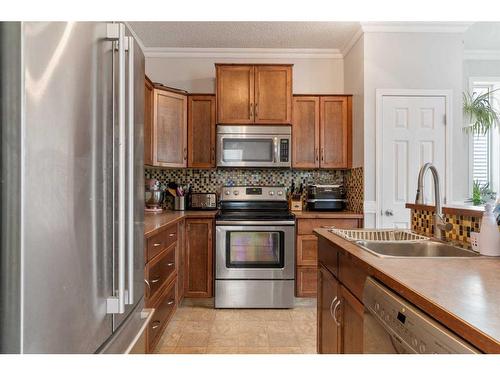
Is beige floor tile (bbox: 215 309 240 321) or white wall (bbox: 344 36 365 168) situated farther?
white wall (bbox: 344 36 365 168)

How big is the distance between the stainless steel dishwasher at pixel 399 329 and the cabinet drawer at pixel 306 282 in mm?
2116

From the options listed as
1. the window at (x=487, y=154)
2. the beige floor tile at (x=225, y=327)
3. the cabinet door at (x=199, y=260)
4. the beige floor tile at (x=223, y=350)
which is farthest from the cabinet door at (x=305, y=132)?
the window at (x=487, y=154)

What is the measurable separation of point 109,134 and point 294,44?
3.30m

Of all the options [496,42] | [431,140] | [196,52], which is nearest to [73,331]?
[431,140]

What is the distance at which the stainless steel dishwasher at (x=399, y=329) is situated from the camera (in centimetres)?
77

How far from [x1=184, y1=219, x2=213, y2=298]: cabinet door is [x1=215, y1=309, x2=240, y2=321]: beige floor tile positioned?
20 centimetres

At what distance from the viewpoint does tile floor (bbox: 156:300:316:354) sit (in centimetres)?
251

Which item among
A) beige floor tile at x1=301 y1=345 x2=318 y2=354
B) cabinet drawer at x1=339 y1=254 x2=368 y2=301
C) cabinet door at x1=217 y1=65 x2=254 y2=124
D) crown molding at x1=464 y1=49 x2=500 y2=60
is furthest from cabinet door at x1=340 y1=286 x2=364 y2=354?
crown molding at x1=464 y1=49 x2=500 y2=60

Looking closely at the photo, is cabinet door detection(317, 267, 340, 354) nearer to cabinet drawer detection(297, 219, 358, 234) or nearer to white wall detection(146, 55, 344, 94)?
cabinet drawer detection(297, 219, 358, 234)

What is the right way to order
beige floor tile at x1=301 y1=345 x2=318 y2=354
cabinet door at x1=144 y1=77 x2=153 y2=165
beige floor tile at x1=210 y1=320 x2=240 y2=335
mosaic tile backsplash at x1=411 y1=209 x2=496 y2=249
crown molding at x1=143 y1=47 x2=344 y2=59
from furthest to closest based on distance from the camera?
crown molding at x1=143 y1=47 x2=344 y2=59
cabinet door at x1=144 y1=77 x2=153 y2=165
beige floor tile at x1=210 y1=320 x2=240 y2=335
beige floor tile at x1=301 y1=345 x2=318 y2=354
mosaic tile backsplash at x1=411 y1=209 x2=496 y2=249

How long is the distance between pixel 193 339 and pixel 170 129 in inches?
80.2

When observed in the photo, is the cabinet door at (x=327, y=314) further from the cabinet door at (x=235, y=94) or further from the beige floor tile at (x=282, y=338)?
the cabinet door at (x=235, y=94)
